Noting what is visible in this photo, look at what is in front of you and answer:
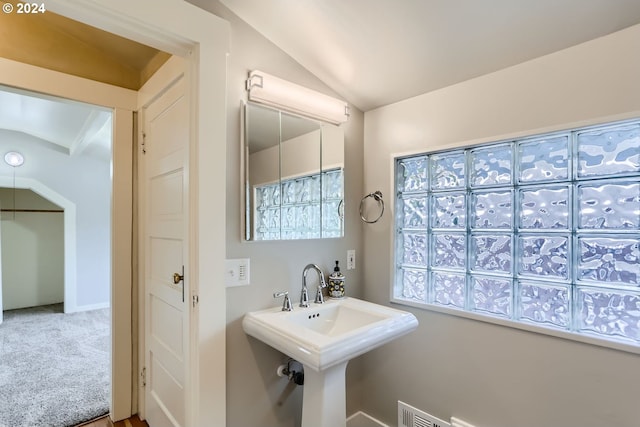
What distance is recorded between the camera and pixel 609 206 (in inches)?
47.4

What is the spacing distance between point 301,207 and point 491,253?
0.97 metres

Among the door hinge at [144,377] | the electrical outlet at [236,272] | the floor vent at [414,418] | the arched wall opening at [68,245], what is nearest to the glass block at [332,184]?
the electrical outlet at [236,272]

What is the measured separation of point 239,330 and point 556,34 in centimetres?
178

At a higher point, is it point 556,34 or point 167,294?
point 556,34

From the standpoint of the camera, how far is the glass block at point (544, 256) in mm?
1306

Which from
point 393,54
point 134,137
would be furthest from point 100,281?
point 393,54

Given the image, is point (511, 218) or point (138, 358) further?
point (138, 358)

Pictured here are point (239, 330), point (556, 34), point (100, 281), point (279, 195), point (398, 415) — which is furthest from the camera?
point (100, 281)

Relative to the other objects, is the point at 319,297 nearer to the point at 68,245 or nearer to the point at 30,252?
the point at 68,245

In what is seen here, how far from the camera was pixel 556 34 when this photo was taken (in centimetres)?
120

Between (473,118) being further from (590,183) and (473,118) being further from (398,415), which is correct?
(398,415)

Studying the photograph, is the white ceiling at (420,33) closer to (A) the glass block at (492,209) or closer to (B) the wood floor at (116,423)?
(A) the glass block at (492,209)

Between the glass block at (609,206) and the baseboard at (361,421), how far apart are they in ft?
5.04

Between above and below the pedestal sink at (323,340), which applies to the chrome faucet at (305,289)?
above
